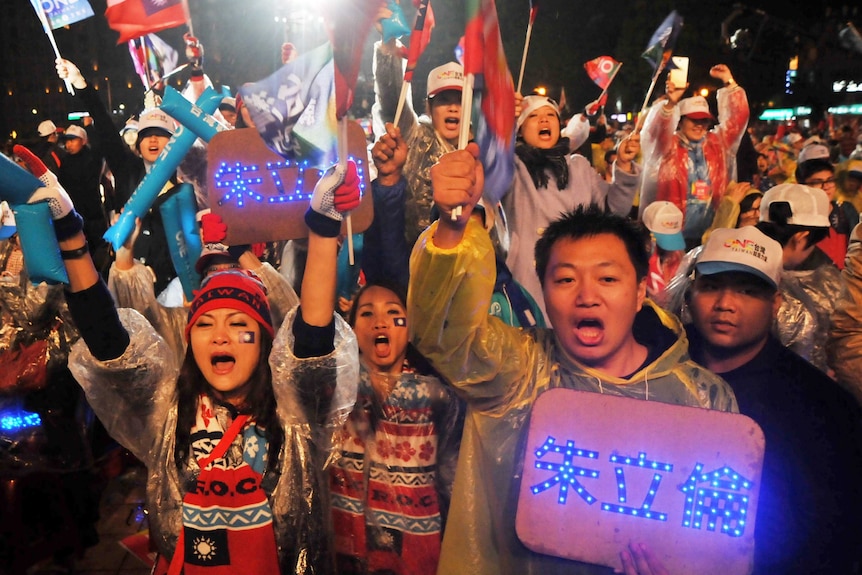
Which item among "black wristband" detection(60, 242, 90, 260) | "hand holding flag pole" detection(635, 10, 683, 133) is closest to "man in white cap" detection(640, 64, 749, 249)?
"hand holding flag pole" detection(635, 10, 683, 133)

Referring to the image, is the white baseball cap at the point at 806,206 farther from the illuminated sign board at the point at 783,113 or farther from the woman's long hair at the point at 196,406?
the illuminated sign board at the point at 783,113

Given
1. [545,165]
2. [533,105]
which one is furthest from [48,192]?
[533,105]

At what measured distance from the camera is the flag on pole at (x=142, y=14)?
Result: 3.85 metres

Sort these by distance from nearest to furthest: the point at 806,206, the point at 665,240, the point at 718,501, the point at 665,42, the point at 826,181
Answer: the point at 718,501 → the point at 806,206 → the point at 665,240 → the point at 665,42 → the point at 826,181

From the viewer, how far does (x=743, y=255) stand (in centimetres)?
243

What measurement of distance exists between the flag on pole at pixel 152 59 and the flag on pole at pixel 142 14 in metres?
1.40

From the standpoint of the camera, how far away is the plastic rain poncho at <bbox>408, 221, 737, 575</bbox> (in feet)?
6.08

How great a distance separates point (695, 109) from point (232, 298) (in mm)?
4570

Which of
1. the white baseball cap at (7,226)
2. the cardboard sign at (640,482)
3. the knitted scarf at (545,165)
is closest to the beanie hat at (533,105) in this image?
the knitted scarf at (545,165)

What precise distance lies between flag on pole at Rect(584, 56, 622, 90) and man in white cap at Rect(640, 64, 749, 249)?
0.74m

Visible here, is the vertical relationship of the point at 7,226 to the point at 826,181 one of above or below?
above

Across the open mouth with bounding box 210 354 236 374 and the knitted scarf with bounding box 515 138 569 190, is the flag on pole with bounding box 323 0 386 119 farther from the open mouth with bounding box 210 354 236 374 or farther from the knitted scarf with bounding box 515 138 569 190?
the knitted scarf with bounding box 515 138 569 190

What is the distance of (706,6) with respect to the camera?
78.8ft

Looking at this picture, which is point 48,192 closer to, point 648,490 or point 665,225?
point 648,490
